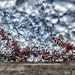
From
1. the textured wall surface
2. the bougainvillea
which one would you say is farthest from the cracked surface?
the textured wall surface

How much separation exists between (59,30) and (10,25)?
112 centimetres

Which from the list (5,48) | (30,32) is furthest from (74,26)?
(5,48)

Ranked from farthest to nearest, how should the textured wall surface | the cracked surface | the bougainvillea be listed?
1. the bougainvillea
2. the cracked surface
3. the textured wall surface

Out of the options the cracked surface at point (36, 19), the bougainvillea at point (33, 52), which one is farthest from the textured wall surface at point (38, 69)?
the cracked surface at point (36, 19)

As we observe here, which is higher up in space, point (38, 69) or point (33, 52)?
point (33, 52)

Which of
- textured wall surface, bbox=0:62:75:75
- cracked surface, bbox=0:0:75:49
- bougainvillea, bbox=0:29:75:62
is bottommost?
textured wall surface, bbox=0:62:75:75

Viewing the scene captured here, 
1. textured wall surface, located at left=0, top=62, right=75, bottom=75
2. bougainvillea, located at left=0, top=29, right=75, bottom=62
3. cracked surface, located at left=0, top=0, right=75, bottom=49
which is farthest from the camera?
bougainvillea, located at left=0, top=29, right=75, bottom=62

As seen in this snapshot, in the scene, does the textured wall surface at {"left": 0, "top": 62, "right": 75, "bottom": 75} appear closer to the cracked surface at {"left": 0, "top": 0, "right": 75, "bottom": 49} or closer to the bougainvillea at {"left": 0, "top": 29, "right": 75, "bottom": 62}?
the bougainvillea at {"left": 0, "top": 29, "right": 75, "bottom": 62}

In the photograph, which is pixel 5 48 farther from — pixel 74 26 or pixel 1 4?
pixel 74 26

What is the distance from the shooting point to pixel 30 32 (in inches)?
98.6

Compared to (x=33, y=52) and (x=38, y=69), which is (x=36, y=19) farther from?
(x=38, y=69)

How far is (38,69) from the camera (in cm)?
202

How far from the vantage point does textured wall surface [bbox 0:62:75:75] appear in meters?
1.95

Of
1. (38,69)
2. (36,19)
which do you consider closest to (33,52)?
(38,69)
